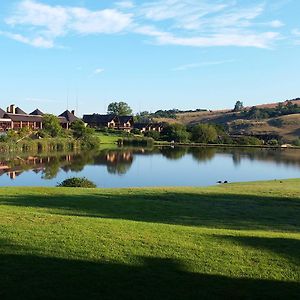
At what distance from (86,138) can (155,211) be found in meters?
70.0

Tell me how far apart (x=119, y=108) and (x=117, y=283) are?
168m

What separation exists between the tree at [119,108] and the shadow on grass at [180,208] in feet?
503

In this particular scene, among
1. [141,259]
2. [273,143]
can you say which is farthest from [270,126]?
[141,259]

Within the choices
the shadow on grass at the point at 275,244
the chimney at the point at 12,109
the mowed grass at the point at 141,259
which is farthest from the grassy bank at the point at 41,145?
the shadow on grass at the point at 275,244

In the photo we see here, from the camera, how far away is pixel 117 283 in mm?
7277

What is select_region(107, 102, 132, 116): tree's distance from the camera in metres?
172

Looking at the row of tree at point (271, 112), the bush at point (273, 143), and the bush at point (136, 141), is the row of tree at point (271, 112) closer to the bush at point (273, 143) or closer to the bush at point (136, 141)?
the bush at point (273, 143)

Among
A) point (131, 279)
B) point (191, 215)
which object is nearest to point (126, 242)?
point (131, 279)

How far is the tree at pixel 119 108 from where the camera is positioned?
566 ft

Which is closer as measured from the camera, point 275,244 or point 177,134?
point 275,244

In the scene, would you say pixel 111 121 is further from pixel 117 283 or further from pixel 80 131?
pixel 117 283

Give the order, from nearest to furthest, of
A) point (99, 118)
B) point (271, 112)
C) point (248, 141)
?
point (248, 141) → point (99, 118) → point (271, 112)

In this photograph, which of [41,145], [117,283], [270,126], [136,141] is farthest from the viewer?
[270,126]

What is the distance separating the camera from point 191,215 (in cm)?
1480
